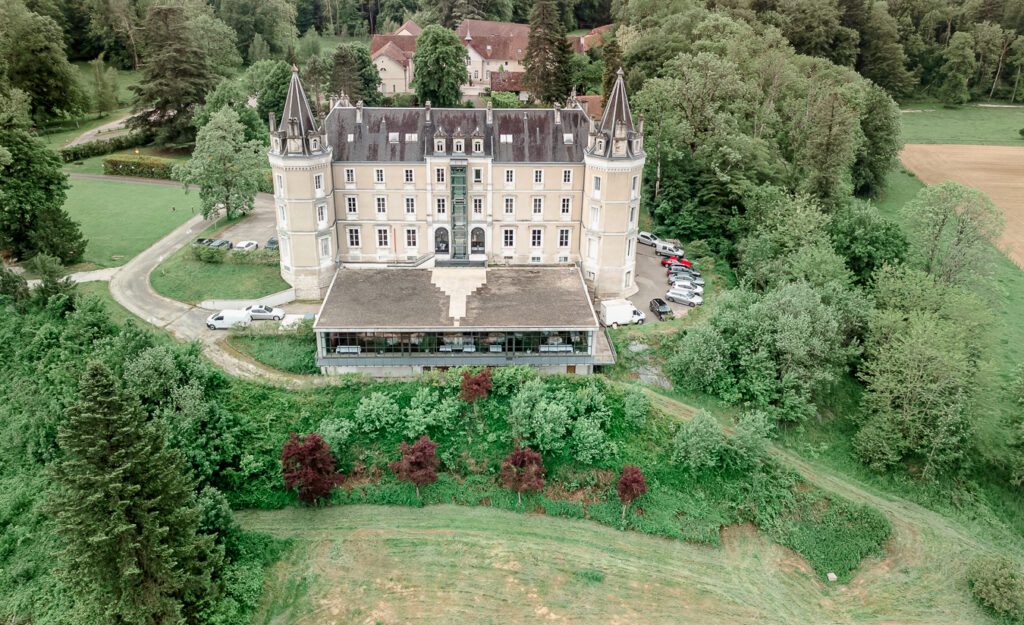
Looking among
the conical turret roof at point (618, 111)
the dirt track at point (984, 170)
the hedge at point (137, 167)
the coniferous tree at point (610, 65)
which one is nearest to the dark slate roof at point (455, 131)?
the conical turret roof at point (618, 111)

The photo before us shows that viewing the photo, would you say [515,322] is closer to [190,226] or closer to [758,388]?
[758,388]

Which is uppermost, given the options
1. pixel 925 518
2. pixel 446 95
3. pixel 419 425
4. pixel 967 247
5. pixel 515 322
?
pixel 446 95

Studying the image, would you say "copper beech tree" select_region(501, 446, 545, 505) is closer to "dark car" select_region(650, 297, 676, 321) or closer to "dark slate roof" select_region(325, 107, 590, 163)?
"dark car" select_region(650, 297, 676, 321)

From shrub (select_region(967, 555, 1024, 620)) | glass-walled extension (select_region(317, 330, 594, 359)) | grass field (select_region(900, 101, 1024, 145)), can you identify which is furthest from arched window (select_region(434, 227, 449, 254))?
grass field (select_region(900, 101, 1024, 145))

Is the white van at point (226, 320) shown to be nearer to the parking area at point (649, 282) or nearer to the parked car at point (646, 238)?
the parking area at point (649, 282)

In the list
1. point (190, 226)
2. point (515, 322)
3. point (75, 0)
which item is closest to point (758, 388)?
point (515, 322)

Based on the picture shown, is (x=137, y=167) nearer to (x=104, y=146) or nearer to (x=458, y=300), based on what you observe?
(x=104, y=146)

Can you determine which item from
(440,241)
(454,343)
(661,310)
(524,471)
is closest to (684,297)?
(661,310)
